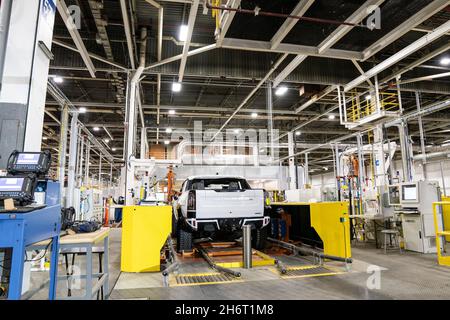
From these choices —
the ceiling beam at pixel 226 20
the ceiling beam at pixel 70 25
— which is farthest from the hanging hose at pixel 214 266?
the ceiling beam at pixel 70 25

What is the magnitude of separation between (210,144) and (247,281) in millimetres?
12266

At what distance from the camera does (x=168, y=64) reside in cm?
846

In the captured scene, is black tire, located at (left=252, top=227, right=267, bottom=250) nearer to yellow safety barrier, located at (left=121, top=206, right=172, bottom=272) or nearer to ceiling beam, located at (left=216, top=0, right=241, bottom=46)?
yellow safety barrier, located at (left=121, top=206, right=172, bottom=272)

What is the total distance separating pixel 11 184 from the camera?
2.30 meters

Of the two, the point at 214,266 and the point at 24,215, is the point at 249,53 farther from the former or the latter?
the point at 24,215

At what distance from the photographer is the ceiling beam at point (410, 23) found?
542cm

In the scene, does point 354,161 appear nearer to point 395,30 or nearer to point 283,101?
point 283,101

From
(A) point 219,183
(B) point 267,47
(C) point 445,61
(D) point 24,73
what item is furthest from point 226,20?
(C) point 445,61

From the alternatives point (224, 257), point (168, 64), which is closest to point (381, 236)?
point (224, 257)

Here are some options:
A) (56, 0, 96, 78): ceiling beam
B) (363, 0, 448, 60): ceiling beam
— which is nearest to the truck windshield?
(56, 0, 96, 78): ceiling beam

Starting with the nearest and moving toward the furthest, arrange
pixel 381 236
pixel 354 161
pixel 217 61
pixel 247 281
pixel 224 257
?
pixel 247 281 → pixel 224 257 → pixel 381 236 → pixel 217 61 → pixel 354 161

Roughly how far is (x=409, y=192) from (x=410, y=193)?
0.15 feet

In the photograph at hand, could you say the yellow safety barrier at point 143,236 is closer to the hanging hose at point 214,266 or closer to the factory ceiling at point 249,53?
the hanging hose at point 214,266

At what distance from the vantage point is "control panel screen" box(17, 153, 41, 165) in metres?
2.62
